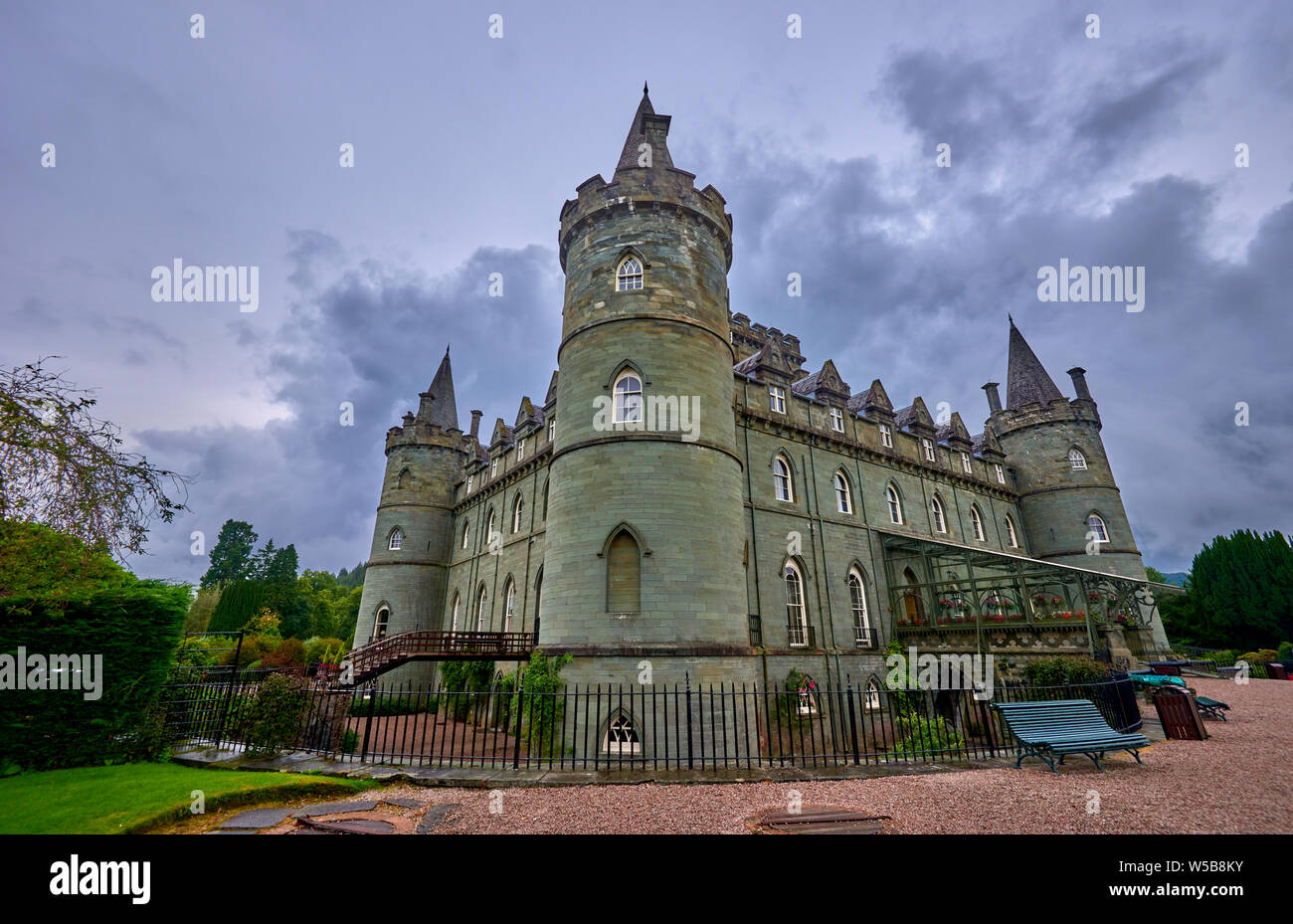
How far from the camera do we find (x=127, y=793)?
268 inches

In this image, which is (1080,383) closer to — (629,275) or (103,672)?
(629,275)

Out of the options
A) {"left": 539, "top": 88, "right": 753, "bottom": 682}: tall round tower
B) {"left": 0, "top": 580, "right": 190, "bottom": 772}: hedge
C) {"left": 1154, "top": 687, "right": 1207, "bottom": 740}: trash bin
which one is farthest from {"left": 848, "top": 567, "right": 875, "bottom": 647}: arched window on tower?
{"left": 0, "top": 580, "right": 190, "bottom": 772}: hedge

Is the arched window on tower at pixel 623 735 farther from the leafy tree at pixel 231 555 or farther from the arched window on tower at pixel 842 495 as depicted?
the leafy tree at pixel 231 555

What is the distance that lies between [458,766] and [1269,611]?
51212 mm

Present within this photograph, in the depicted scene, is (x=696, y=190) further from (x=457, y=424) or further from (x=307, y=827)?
(x=457, y=424)

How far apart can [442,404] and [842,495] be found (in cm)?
2423

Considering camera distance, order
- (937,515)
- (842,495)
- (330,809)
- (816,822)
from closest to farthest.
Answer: (816,822), (330,809), (842,495), (937,515)

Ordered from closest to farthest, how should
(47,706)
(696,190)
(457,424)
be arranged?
(47,706) → (696,190) → (457,424)

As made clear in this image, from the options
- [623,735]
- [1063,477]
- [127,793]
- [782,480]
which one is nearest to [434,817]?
[127,793]

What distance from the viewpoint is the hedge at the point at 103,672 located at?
8016 millimetres

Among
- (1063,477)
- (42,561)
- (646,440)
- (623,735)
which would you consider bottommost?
(623,735)
